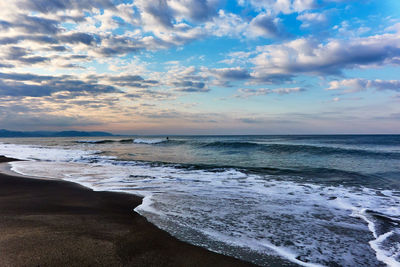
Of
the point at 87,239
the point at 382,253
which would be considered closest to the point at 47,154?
the point at 87,239

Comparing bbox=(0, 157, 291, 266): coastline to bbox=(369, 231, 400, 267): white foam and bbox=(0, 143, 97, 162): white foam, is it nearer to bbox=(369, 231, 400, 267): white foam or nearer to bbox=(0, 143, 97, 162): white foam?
bbox=(369, 231, 400, 267): white foam

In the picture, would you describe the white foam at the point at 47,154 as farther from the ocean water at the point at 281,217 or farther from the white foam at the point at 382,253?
the white foam at the point at 382,253

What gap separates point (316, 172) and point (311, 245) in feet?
31.9

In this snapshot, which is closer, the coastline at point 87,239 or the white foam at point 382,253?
the coastline at point 87,239

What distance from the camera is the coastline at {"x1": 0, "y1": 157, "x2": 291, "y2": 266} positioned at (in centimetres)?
284

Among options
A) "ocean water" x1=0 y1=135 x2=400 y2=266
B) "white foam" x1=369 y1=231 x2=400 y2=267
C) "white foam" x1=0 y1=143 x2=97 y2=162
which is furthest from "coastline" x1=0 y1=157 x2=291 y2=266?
"white foam" x1=0 y1=143 x2=97 y2=162

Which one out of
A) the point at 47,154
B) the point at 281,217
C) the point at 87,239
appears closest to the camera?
the point at 87,239

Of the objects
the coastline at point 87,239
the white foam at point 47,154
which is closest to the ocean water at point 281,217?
the coastline at point 87,239

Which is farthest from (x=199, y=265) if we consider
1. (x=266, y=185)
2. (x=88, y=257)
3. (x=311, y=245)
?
(x=266, y=185)

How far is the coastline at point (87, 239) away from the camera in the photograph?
9.31ft

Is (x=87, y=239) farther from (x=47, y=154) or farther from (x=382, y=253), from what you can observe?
(x=47, y=154)

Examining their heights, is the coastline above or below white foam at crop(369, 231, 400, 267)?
above

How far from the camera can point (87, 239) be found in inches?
134

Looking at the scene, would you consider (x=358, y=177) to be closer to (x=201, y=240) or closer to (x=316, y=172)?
(x=316, y=172)
